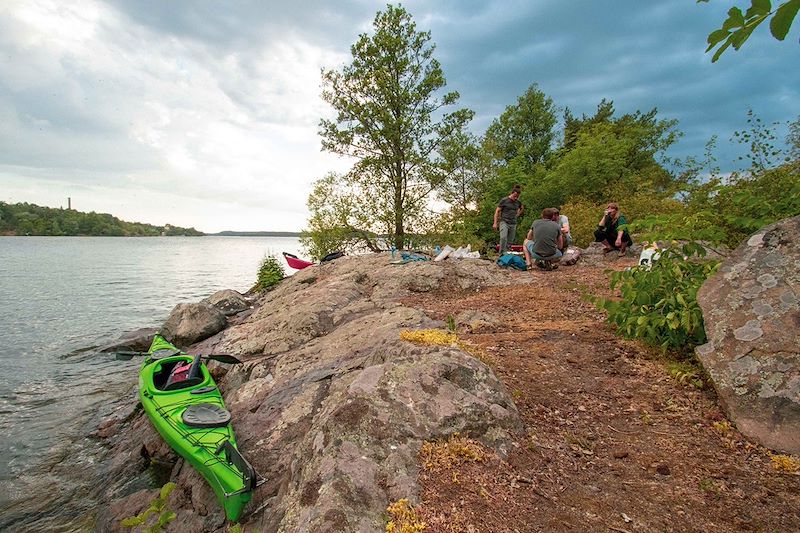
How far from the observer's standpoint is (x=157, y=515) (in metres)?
4.49

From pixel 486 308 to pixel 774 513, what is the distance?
17.9ft

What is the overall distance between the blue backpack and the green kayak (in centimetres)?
A: 870

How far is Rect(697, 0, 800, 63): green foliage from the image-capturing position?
1119 millimetres

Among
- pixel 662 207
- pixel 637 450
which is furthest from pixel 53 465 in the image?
pixel 662 207

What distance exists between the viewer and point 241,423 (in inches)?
207

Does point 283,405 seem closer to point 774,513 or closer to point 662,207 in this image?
point 774,513

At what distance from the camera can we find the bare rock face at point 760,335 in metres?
3.29

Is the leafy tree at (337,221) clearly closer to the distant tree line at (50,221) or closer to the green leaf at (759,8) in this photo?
the green leaf at (759,8)

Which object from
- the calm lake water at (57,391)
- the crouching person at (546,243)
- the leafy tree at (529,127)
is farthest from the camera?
the leafy tree at (529,127)

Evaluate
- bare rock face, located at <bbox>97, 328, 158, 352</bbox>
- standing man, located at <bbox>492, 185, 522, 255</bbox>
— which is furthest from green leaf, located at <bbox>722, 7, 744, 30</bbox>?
bare rock face, located at <bbox>97, 328, 158, 352</bbox>

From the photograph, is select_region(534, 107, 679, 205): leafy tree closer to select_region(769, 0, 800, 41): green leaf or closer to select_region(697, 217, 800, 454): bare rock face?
select_region(697, 217, 800, 454): bare rock face

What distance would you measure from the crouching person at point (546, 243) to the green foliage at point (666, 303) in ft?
21.0

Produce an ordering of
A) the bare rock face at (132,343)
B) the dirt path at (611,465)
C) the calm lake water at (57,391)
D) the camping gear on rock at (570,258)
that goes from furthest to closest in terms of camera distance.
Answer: the bare rock face at (132,343) → the camping gear on rock at (570,258) → the calm lake water at (57,391) → the dirt path at (611,465)

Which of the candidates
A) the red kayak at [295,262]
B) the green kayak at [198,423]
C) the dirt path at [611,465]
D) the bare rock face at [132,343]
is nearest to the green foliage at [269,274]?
the red kayak at [295,262]
